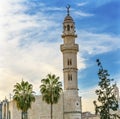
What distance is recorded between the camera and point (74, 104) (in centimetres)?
10088

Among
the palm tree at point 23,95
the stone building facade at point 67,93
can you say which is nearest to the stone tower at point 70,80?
the stone building facade at point 67,93

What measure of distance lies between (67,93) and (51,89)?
25506 mm

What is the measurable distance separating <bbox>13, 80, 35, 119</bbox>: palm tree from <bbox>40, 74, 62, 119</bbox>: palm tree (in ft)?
8.30

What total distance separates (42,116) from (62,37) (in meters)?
18.6

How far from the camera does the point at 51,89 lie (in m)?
75.8

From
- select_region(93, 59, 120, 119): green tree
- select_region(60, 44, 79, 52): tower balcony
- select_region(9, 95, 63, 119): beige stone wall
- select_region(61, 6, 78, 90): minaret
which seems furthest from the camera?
select_region(9, 95, 63, 119): beige stone wall

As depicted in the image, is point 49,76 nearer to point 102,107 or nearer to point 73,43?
point 102,107

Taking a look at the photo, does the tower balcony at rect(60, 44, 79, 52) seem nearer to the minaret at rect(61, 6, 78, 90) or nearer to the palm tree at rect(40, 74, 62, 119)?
the minaret at rect(61, 6, 78, 90)

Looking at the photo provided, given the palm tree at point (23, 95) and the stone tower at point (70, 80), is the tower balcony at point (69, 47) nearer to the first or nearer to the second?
the stone tower at point (70, 80)

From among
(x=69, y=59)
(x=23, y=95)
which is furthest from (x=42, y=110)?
(x=23, y=95)

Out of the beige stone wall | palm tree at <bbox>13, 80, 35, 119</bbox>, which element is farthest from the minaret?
palm tree at <bbox>13, 80, 35, 119</bbox>

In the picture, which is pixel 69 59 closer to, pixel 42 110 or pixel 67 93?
pixel 67 93

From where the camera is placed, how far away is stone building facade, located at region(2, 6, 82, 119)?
100 metres

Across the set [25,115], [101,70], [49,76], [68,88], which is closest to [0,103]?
[25,115]
